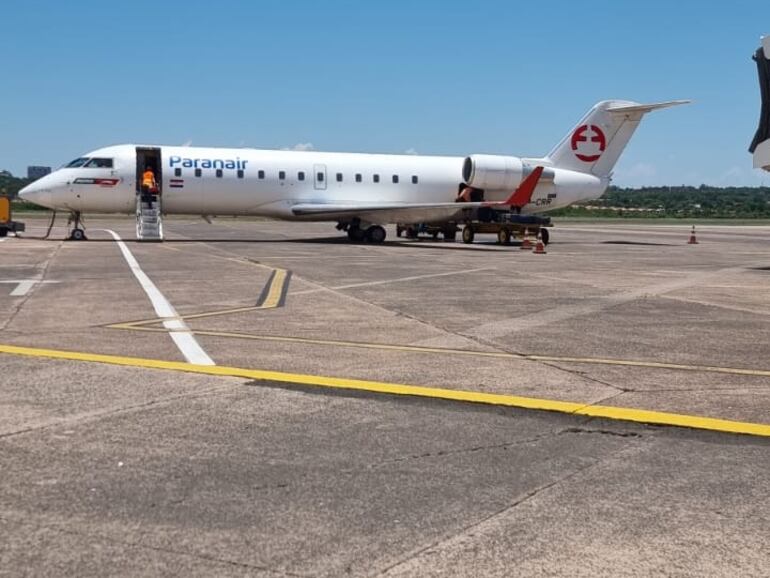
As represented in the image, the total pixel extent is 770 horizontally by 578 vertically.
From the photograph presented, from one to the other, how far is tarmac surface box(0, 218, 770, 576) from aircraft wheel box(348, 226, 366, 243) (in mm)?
20914

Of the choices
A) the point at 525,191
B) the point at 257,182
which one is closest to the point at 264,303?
the point at 257,182

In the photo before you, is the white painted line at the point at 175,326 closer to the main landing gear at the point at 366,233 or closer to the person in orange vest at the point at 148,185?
the person in orange vest at the point at 148,185

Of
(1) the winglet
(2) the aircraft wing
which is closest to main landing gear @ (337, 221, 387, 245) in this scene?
(2) the aircraft wing

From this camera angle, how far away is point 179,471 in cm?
523

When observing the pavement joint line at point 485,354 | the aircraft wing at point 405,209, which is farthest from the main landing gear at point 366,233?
the pavement joint line at point 485,354

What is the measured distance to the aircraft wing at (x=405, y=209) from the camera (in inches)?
1288

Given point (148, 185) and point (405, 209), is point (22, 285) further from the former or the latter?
point (405, 209)

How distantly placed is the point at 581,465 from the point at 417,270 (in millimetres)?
15680

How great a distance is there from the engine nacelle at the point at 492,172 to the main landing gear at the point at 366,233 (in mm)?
4280

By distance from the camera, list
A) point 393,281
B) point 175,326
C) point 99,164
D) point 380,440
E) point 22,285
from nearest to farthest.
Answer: point 380,440 < point 175,326 < point 22,285 < point 393,281 < point 99,164

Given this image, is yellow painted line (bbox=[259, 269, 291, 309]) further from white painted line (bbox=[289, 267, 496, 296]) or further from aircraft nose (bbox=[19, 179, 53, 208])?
aircraft nose (bbox=[19, 179, 53, 208])

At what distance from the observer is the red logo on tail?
3725cm

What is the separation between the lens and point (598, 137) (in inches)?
1469

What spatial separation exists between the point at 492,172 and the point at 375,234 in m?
5.31
